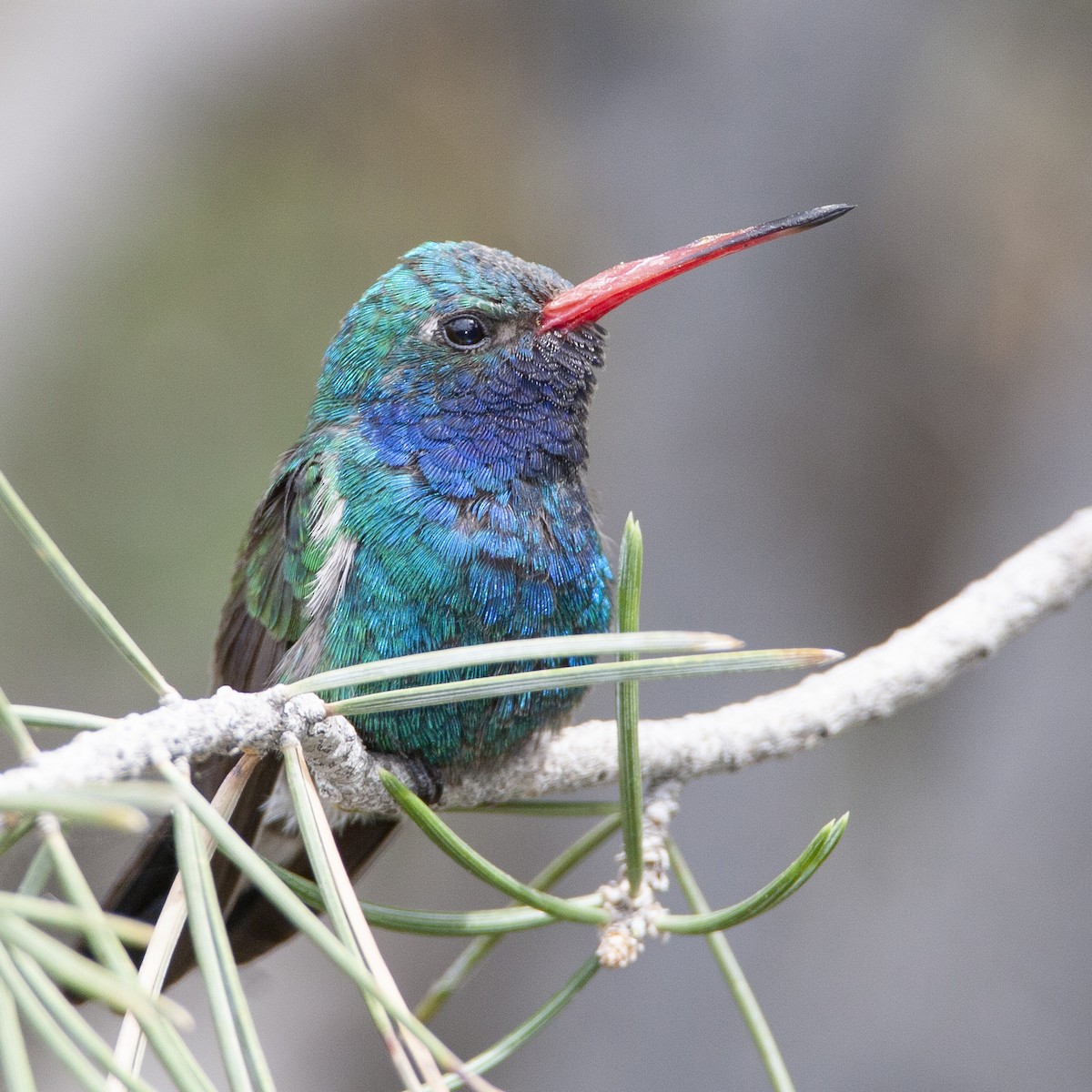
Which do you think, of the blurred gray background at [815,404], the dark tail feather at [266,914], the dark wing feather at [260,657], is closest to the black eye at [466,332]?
the dark wing feather at [260,657]

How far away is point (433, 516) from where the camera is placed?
5.69 feet

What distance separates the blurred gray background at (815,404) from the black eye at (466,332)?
4.88 ft

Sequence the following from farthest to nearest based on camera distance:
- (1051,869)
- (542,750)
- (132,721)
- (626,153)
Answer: (626,153)
(1051,869)
(542,750)
(132,721)

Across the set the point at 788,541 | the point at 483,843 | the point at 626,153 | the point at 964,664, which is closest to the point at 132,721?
the point at 964,664

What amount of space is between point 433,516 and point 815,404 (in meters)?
1.88

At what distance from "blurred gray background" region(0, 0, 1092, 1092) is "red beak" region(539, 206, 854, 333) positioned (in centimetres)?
149

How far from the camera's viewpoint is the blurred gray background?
10.1 ft

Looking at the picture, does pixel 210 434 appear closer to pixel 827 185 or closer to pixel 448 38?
pixel 448 38

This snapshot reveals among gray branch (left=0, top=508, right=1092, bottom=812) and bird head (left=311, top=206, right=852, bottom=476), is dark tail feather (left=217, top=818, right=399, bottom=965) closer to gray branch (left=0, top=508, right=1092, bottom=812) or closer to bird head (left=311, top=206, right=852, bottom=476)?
gray branch (left=0, top=508, right=1092, bottom=812)

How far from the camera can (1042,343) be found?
325 cm

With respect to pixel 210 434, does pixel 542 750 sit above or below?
below

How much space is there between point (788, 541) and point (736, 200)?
99 centimetres

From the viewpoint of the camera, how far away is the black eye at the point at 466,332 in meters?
1.89

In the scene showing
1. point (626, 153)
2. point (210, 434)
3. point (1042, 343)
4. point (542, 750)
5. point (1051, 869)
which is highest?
point (626, 153)
